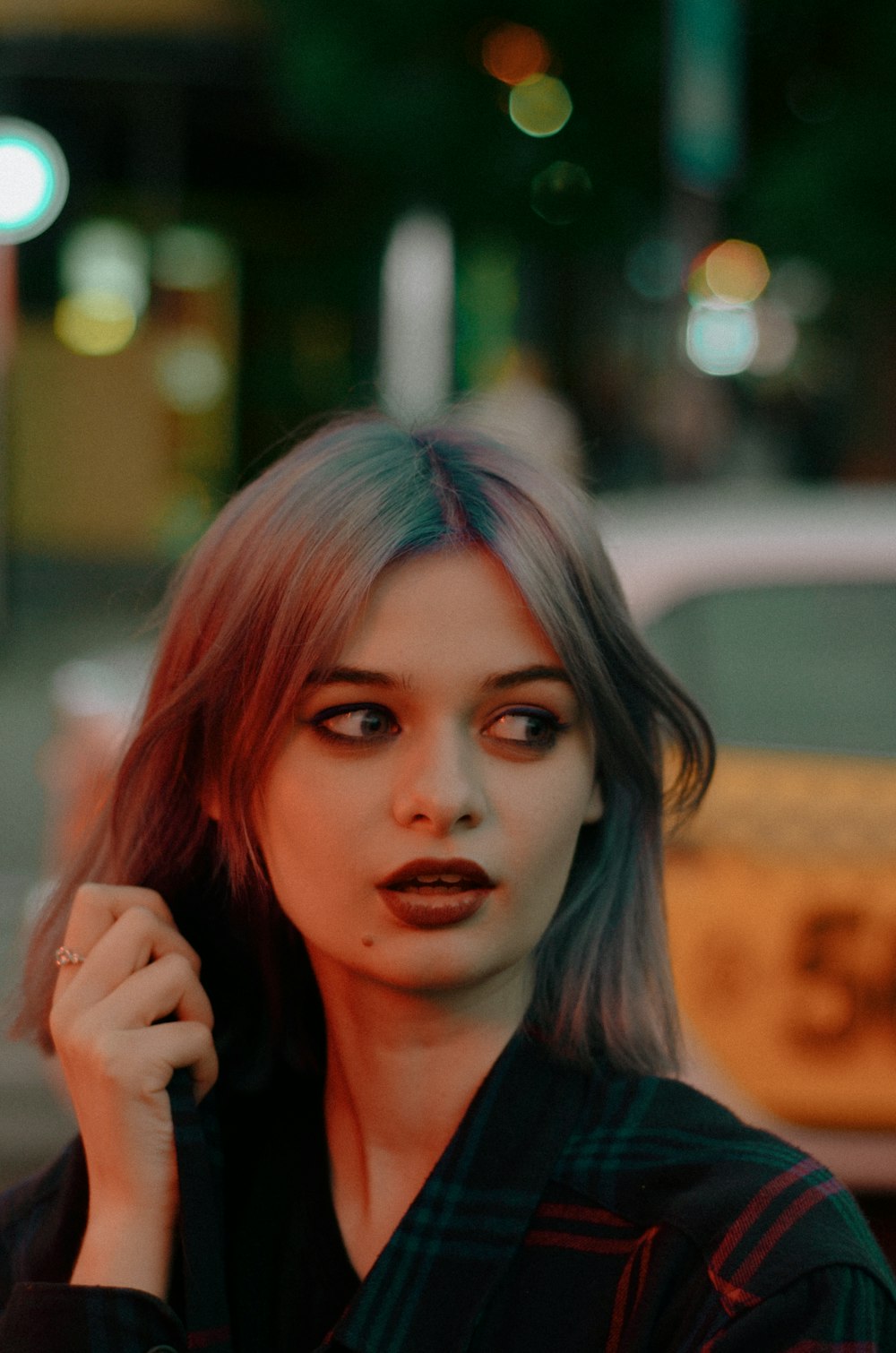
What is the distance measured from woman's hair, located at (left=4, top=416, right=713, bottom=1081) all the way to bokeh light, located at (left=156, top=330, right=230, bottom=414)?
1362cm

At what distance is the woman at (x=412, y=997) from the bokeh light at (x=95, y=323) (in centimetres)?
1343

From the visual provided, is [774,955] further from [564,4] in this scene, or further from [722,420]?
[722,420]

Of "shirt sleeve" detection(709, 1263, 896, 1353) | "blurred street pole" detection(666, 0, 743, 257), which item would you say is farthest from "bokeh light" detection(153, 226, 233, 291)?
"shirt sleeve" detection(709, 1263, 896, 1353)

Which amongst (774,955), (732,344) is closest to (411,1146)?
(774,955)

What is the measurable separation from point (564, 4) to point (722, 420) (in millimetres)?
4686

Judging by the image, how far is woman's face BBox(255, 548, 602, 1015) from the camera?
56.6 inches

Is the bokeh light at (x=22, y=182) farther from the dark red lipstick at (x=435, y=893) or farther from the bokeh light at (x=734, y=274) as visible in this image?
the dark red lipstick at (x=435, y=893)

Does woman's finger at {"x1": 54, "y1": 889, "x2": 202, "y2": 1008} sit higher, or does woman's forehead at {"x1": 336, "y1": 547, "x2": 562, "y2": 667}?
woman's forehead at {"x1": 336, "y1": 547, "x2": 562, "y2": 667}

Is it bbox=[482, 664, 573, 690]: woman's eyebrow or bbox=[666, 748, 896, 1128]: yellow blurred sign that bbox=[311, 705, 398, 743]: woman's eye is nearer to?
bbox=[482, 664, 573, 690]: woman's eyebrow

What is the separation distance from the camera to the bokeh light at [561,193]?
11406 millimetres

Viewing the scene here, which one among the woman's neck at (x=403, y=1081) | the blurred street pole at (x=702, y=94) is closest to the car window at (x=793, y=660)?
the woman's neck at (x=403, y=1081)

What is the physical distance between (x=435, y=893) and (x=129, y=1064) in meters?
0.31

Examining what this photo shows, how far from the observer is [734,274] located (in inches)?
561

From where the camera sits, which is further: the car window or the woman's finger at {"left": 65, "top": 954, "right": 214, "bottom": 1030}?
the car window
